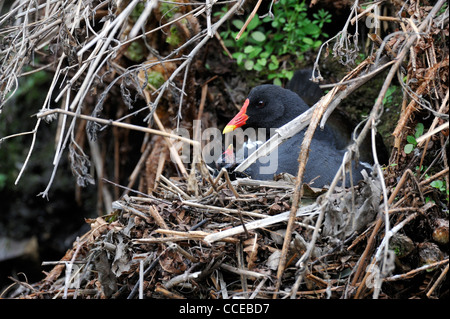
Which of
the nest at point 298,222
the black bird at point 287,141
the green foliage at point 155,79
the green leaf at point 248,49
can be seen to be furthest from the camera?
the green leaf at point 248,49

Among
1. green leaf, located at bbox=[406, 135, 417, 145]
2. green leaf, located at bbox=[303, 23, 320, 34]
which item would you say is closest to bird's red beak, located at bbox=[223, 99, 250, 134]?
green leaf, located at bbox=[303, 23, 320, 34]

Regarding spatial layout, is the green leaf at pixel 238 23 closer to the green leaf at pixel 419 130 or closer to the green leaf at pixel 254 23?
the green leaf at pixel 254 23

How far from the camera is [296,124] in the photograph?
237cm

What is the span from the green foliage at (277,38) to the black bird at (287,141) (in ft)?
1.79

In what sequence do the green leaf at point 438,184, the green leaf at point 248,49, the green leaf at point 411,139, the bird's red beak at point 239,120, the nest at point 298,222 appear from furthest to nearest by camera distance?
the green leaf at point 248,49, the bird's red beak at point 239,120, the green leaf at point 411,139, the green leaf at point 438,184, the nest at point 298,222

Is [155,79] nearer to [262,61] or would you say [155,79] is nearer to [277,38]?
[262,61]

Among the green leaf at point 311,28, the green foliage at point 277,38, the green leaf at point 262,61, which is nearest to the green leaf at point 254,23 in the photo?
the green foliage at point 277,38

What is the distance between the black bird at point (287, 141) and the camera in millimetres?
2928

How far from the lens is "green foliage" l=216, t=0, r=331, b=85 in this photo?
12.5ft

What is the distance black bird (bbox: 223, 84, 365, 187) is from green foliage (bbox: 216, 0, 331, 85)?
0.55m

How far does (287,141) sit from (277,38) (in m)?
1.07

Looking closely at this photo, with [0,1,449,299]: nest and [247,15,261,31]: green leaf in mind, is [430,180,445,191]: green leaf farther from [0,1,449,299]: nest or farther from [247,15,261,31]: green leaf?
[247,15,261,31]: green leaf

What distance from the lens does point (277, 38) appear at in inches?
155
